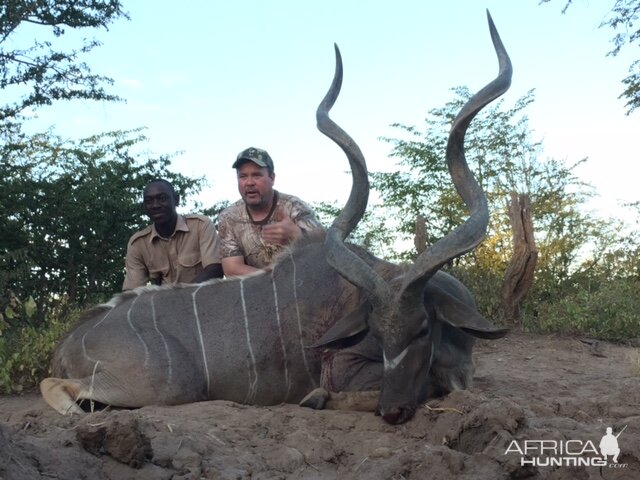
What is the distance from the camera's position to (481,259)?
299 inches

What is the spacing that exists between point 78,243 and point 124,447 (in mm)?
5951

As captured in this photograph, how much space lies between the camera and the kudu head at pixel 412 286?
2.96 meters

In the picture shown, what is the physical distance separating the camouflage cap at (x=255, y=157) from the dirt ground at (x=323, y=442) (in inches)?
60.0

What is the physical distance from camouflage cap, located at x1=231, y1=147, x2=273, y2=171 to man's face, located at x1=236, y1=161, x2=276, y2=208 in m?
0.02

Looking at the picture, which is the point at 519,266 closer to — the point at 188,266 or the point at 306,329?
the point at 188,266

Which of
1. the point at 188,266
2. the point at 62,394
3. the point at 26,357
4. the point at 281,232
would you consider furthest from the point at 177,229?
the point at 62,394

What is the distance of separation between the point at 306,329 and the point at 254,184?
3.50 ft

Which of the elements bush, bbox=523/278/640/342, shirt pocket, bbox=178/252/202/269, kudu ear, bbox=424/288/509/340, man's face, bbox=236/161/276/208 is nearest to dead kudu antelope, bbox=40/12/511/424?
kudu ear, bbox=424/288/509/340

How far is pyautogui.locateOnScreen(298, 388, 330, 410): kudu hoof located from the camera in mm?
3238

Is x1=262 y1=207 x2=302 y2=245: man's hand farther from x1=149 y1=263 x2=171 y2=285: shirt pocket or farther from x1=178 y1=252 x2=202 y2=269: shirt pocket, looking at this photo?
x1=149 y1=263 x2=171 y2=285: shirt pocket

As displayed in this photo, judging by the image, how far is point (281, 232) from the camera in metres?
4.10

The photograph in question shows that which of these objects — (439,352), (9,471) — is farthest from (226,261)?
(9,471)

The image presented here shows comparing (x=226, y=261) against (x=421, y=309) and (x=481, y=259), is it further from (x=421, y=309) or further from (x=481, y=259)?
A: (x=481, y=259)

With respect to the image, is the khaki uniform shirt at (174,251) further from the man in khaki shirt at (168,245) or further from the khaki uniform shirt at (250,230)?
the khaki uniform shirt at (250,230)
